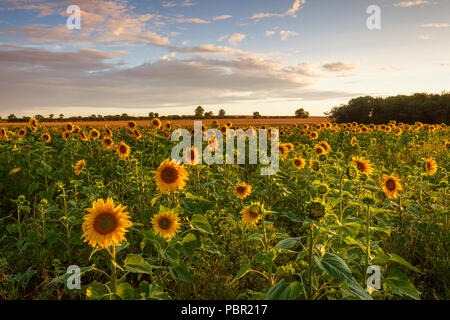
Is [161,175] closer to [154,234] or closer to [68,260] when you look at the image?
[154,234]

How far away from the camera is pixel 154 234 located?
2668 millimetres

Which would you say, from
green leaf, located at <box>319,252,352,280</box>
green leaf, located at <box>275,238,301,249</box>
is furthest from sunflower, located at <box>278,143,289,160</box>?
green leaf, located at <box>319,252,352,280</box>

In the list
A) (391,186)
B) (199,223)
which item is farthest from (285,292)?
(391,186)

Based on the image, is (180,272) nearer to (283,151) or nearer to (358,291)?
(358,291)

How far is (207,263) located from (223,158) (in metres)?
3.10

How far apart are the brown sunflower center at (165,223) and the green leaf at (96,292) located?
0.81 metres

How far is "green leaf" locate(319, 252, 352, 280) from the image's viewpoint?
178 centimetres

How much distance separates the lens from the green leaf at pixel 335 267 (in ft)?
5.82

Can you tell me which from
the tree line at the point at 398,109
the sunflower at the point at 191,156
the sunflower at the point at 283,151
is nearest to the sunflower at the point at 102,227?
the sunflower at the point at 191,156

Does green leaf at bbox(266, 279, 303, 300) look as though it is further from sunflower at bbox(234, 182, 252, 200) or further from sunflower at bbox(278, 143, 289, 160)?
sunflower at bbox(278, 143, 289, 160)

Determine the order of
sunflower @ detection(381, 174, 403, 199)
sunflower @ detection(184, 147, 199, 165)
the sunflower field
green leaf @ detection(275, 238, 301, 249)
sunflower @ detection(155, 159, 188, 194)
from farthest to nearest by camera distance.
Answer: sunflower @ detection(184, 147, 199, 165) < sunflower @ detection(381, 174, 403, 199) < sunflower @ detection(155, 159, 188, 194) < the sunflower field < green leaf @ detection(275, 238, 301, 249)
